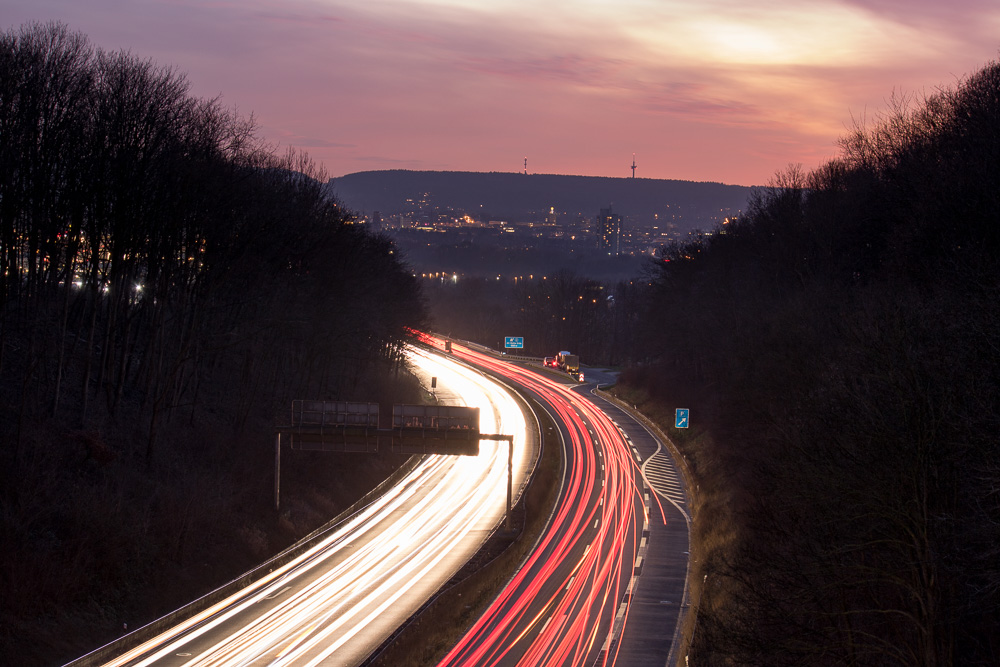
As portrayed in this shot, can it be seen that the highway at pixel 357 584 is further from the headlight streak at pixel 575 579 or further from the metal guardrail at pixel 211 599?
the headlight streak at pixel 575 579

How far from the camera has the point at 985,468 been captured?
1476 centimetres

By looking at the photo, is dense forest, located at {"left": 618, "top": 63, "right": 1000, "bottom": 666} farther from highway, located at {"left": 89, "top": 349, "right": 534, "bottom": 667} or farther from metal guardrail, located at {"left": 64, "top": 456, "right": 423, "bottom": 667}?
metal guardrail, located at {"left": 64, "top": 456, "right": 423, "bottom": 667}

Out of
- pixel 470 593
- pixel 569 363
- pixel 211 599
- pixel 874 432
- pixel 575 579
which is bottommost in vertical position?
pixel 575 579

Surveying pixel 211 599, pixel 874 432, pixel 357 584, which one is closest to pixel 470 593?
pixel 357 584

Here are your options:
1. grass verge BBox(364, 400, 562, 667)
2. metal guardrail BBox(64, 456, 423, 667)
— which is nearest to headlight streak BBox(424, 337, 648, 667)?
grass verge BBox(364, 400, 562, 667)

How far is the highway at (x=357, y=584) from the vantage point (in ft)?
84.3

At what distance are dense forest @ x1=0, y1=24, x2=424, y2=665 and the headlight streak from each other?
1031 cm

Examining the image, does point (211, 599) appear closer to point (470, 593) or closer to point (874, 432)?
point (470, 593)

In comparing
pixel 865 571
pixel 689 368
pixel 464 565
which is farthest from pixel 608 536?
pixel 689 368

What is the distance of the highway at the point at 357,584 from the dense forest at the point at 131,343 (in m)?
2.11

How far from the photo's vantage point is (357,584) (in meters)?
33.2

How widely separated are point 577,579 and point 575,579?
0.08 meters

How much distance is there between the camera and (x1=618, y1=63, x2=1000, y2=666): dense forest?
58.0 feet

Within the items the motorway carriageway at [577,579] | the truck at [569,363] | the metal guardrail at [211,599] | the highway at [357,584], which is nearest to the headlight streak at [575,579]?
the motorway carriageway at [577,579]
